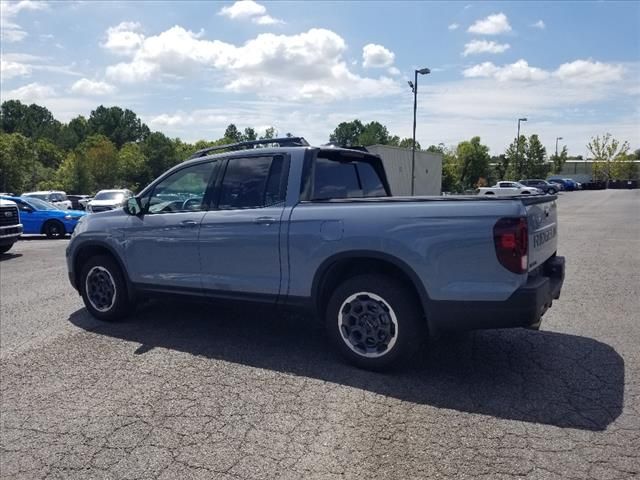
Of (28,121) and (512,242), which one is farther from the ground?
(28,121)

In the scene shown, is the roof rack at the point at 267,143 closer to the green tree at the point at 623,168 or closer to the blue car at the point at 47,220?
the blue car at the point at 47,220

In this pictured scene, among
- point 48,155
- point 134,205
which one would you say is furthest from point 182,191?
point 48,155

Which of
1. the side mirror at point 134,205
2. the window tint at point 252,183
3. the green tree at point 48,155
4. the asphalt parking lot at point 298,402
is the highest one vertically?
the green tree at point 48,155

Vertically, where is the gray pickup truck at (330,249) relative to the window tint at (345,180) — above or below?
below

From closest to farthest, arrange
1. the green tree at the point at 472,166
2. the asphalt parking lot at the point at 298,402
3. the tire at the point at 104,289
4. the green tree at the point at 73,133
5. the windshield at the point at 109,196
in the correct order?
the asphalt parking lot at the point at 298,402
the tire at the point at 104,289
the windshield at the point at 109,196
the green tree at the point at 472,166
the green tree at the point at 73,133

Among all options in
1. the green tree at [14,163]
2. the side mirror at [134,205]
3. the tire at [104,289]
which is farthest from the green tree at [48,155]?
the side mirror at [134,205]

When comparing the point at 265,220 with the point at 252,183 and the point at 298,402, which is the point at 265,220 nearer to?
the point at 252,183

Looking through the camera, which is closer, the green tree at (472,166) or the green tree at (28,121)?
the green tree at (472,166)

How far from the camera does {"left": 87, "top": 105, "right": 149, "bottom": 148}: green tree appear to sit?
112 metres

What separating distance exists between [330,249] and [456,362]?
4.99ft

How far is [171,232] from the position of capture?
5336mm

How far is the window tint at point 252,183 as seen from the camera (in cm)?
483

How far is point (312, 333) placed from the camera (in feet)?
17.9

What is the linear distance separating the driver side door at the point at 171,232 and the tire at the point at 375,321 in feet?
5.41
